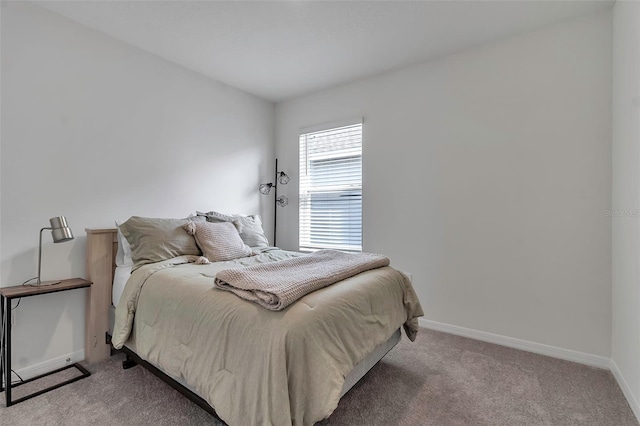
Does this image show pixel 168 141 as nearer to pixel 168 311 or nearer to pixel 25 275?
pixel 25 275

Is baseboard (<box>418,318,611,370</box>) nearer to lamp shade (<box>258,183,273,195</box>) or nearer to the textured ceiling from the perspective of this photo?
lamp shade (<box>258,183,273,195</box>)

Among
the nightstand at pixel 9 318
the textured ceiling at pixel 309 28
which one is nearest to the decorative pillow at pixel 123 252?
the nightstand at pixel 9 318

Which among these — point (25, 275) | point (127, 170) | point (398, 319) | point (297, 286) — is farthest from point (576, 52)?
point (25, 275)

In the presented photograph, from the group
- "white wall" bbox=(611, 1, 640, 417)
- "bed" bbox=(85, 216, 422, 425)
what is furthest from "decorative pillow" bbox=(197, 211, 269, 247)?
"white wall" bbox=(611, 1, 640, 417)

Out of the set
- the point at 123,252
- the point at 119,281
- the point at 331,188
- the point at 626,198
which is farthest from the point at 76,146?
the point at 626,198

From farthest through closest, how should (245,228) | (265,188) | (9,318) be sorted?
(265,188) < (245,228) < (9,318)

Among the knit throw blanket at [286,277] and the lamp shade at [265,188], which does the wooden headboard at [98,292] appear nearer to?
the knit throw blanket at [286,277]

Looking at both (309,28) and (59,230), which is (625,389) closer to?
(309,28)

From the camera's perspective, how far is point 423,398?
1853mm

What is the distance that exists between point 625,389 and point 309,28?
3466mm

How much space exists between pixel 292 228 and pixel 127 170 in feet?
6.73

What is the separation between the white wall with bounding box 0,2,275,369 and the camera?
82.4 inches

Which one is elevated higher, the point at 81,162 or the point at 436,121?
the point at 436,121

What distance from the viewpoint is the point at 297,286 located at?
1503mm
